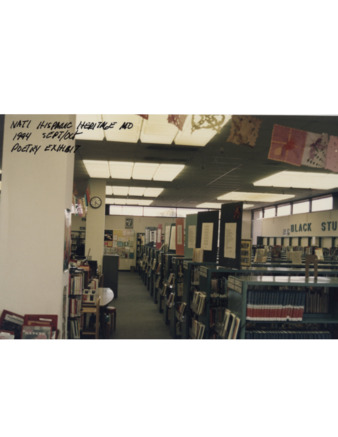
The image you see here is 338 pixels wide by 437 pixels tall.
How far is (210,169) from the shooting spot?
7.91 metres

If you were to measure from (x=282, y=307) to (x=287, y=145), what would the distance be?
1.45 meters

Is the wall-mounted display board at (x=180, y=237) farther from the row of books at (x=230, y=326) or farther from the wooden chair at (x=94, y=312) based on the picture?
the row of books at (x=230, y=326)

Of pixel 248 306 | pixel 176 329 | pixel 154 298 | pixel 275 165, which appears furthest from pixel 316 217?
pixel 248 306

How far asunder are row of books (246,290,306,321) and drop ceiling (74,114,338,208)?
187 centimetres

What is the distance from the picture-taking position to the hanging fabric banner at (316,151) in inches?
132

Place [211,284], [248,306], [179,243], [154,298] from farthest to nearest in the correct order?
[154,298]
[179,243]
[211,284]
[248,306]

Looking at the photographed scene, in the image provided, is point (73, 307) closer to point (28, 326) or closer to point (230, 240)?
point (28, 326)

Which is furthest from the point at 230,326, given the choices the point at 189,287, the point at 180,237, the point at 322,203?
the point at 322,203

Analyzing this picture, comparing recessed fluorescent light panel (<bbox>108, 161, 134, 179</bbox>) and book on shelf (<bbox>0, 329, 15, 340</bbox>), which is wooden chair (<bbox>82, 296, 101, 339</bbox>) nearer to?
book on shelf (<bbox>0, 329, 15, 340</bbox>)

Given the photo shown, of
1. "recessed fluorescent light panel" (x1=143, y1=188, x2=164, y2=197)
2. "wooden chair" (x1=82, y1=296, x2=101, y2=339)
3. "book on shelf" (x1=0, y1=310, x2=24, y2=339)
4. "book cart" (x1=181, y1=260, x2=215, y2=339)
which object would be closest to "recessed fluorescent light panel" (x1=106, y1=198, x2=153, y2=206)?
"recessed fluorescent light panel" (x1=143, y1=188, x2=164, y2=197)

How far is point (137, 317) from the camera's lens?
722 centimetres

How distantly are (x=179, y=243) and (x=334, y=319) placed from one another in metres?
3.58

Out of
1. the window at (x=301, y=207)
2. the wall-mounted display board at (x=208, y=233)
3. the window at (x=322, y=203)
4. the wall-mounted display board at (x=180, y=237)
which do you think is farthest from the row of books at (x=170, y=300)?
the window at (x=301, y=207)

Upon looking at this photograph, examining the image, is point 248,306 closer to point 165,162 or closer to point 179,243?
point 179,243
